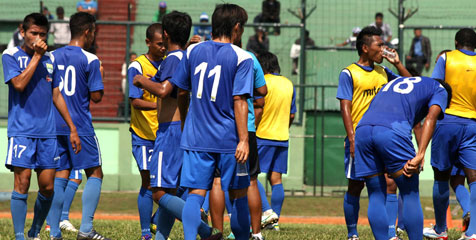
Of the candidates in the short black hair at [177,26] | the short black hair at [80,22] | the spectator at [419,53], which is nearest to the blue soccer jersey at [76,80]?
the short black hair at [80,22]

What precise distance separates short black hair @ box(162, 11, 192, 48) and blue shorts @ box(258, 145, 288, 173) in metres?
3.34

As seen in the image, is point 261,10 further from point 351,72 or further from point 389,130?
point 389,130

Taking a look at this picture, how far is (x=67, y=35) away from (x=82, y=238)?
9802mm

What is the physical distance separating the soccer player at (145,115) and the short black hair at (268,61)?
81.6 inches

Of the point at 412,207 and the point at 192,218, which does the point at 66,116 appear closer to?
the point at 192,218

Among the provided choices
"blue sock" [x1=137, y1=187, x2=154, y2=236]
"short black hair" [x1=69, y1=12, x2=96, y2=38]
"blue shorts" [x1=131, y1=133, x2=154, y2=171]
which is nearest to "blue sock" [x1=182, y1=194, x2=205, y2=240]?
"blue sock" [x1=137, y1=187, x2=154, y2=236]

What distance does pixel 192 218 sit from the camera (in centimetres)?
609

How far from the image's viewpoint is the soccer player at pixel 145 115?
26.3 ft

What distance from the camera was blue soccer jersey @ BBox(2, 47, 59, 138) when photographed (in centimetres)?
711

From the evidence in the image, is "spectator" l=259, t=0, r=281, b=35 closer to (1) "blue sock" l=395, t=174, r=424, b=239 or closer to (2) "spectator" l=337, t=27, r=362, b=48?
(2) "spectator" l=337, t=27, r=362, b=48

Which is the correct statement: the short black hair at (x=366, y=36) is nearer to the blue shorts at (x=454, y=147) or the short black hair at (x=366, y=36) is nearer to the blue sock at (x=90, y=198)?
the blue shorts at (x=454, y=147)

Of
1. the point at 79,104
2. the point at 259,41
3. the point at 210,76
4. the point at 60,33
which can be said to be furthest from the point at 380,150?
the point at 60,33

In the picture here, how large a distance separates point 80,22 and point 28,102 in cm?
145

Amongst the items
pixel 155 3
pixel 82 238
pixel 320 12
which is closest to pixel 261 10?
pixel 320 12
